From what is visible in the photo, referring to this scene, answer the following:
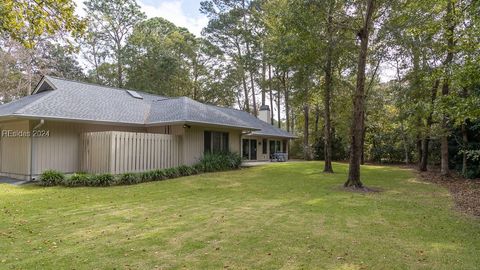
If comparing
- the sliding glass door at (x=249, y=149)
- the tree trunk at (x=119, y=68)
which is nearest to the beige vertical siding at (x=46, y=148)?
the sliding glass door at (x=249, y=149)

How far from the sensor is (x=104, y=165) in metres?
12.8

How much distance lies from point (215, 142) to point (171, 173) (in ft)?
14.2

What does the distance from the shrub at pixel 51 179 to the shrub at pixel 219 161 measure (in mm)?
6001

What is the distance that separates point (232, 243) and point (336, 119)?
24.3 m

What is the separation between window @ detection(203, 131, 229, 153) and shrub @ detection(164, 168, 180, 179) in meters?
3.17

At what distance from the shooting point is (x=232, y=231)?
18.2 feet

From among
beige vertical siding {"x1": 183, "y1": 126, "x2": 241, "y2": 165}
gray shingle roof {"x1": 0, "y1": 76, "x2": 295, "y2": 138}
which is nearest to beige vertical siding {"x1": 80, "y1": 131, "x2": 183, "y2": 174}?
beige vertical siding {"x1": 183, "y1": 126, "x2": 241, "y2": 165}

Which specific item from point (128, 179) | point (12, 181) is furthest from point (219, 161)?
point (12, 181)

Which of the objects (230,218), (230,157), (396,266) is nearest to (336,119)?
(230,157)

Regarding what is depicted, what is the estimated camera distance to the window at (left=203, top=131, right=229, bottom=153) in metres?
16.8

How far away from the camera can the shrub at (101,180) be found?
11.3 m

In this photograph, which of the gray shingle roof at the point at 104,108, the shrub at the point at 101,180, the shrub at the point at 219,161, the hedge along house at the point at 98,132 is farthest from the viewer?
the shrub at the point at 219,161

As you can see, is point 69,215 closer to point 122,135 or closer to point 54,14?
point 54,14

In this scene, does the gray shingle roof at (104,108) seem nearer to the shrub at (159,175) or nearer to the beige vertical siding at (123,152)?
the beige vertical siding at (123,152)
